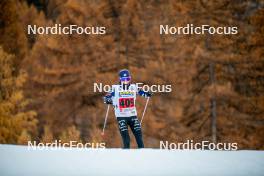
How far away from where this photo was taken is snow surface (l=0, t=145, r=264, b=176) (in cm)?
696

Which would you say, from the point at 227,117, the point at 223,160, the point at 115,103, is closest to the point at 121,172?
the point at 223,160

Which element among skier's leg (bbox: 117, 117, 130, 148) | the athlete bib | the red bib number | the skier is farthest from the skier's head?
skier's leg (bbox: 117, 117, 130, 148)

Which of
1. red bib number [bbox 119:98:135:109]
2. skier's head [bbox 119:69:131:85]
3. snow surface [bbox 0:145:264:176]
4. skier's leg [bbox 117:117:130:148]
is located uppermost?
skier's head [bbox 119:69:131:85]

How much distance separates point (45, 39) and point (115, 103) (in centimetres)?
1831

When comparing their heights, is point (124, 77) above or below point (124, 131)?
above

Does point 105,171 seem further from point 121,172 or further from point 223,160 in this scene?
point 223,160

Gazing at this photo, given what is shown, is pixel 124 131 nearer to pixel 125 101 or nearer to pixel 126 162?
pixel 125 101

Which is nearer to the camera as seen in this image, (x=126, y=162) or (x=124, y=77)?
(x=126, y=162)

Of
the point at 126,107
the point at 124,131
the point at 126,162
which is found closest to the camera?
the point at 126,162

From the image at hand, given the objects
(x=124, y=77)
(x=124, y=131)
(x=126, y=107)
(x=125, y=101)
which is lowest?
Answer: (x=124, y=131)

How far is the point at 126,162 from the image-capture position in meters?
7.26

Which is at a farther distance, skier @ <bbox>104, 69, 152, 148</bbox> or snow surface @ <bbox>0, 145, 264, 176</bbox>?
skier @ <bbox>104, 69, 152, 148</bbox>

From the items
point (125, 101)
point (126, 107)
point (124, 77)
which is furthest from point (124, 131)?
point (124, 77)

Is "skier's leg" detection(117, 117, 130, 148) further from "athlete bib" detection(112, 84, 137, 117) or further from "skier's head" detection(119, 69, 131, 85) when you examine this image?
"skier's head" detection(119, 69, 131, 85)
